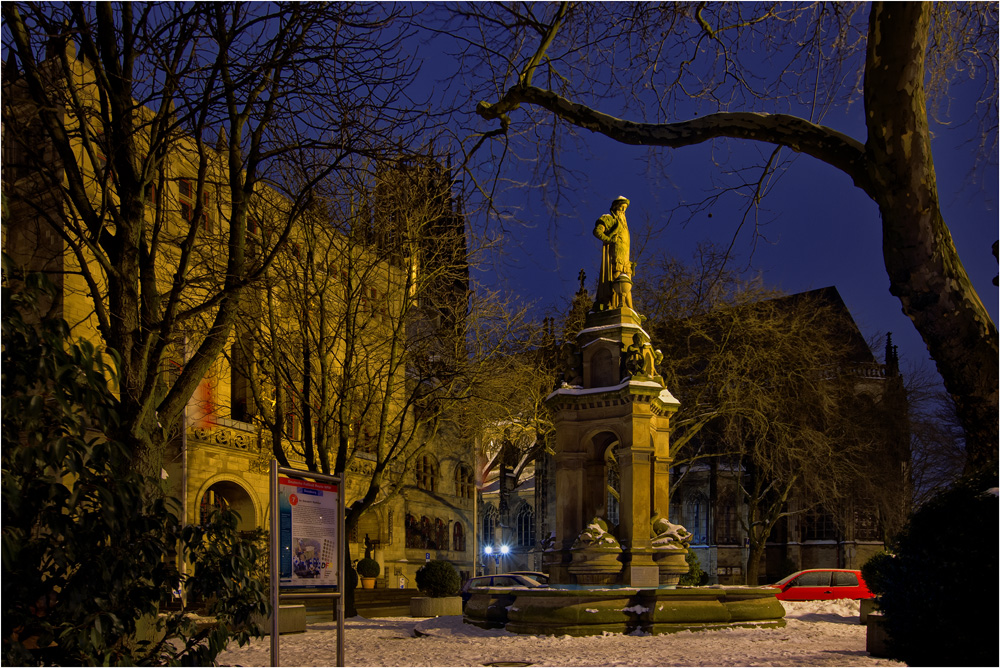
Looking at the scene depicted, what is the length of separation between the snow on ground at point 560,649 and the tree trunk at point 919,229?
5346 mm

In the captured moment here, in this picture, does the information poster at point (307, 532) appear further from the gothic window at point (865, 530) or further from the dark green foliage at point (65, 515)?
the gothic window at point (865, 530)

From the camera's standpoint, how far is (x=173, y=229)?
3162cm

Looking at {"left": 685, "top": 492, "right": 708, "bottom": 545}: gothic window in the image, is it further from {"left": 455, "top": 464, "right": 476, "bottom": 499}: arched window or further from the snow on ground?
the snow on ground

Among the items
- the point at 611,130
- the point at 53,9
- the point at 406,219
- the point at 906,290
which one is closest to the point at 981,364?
the point at 906,290

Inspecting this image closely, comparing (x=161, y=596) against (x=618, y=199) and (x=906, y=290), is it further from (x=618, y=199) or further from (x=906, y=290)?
(x=618, y=199)

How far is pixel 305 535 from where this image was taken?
785 centimetres

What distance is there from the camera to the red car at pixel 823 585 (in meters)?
26.3

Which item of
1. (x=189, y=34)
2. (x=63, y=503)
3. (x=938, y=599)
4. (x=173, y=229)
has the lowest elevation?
(x=938, y=599)

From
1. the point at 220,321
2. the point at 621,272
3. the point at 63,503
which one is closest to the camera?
the point at 63,503

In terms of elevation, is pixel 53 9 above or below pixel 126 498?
above

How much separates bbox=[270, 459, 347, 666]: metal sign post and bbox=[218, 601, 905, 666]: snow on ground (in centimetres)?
317

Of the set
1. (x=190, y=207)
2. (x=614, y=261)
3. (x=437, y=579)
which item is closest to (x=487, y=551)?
(x=437, y=579)

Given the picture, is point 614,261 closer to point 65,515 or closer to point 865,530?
point 65,515

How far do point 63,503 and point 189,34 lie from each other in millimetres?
5192
